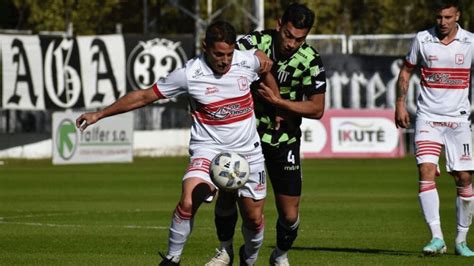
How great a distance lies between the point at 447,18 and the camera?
532 inches

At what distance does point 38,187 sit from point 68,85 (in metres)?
10.4

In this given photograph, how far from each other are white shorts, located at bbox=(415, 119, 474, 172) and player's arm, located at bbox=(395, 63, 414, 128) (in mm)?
251

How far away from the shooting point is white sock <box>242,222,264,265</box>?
11789 mm

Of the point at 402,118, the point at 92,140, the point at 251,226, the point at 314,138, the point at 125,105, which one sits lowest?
the point at 314,138

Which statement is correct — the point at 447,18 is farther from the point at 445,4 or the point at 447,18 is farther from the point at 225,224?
the point at 225,224

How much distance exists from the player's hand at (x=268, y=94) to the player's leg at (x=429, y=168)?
2.65m

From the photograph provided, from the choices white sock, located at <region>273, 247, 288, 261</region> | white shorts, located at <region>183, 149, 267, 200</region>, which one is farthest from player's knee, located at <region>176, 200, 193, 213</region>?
white sock, located at <region>273, 247, 288, 261</region>

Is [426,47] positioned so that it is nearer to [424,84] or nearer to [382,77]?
[424,84]

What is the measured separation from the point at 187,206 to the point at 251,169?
772mm

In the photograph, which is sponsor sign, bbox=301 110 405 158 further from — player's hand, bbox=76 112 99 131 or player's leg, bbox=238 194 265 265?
player's hand, bbox=76 112 99 131

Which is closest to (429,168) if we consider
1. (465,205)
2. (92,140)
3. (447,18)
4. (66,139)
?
(465,205)

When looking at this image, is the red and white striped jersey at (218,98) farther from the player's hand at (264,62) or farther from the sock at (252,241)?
the sock at (252,241)

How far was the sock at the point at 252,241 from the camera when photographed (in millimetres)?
11781

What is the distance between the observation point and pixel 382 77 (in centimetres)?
3891
